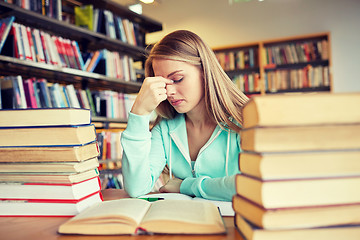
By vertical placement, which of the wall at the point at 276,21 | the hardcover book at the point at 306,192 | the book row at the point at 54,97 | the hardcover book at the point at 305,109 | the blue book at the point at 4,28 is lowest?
the hardcover book at the point at 306,192

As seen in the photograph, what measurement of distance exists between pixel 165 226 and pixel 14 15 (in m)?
2.19

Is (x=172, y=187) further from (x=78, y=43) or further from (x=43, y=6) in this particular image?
(x=78, y=43)

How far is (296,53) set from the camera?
13.8ft

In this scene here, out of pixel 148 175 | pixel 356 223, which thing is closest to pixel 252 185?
pixel 356 223

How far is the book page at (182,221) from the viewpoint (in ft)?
1.64

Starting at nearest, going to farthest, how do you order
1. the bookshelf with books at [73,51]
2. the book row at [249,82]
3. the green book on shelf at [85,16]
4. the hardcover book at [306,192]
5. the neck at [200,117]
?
the hardcover book at [306,192] → the neck at [200,117] → the bookshelf with books at [73,51] → the green book on shelf at [85,16] → the book row at [249,82]

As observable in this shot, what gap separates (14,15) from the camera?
2.12 meters

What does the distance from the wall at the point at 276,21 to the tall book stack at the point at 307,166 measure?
4166 millimetres

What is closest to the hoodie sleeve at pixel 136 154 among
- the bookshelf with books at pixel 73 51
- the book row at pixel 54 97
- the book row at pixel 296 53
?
the bookshelf with books at pixel 73 51

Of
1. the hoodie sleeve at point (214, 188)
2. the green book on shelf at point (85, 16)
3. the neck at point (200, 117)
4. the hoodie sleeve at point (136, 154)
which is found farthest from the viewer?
the green book on shelf at point (85, 16)

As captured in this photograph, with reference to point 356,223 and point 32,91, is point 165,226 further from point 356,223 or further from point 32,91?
point 32,91

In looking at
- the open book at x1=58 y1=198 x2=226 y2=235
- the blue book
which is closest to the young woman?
the open book at x1=58 y1=198 x2=226 y2=235

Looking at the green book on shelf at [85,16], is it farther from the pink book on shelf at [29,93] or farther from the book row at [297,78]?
the book row at [297,78]

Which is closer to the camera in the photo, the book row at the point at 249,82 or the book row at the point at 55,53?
the book row at the point at 55,53
